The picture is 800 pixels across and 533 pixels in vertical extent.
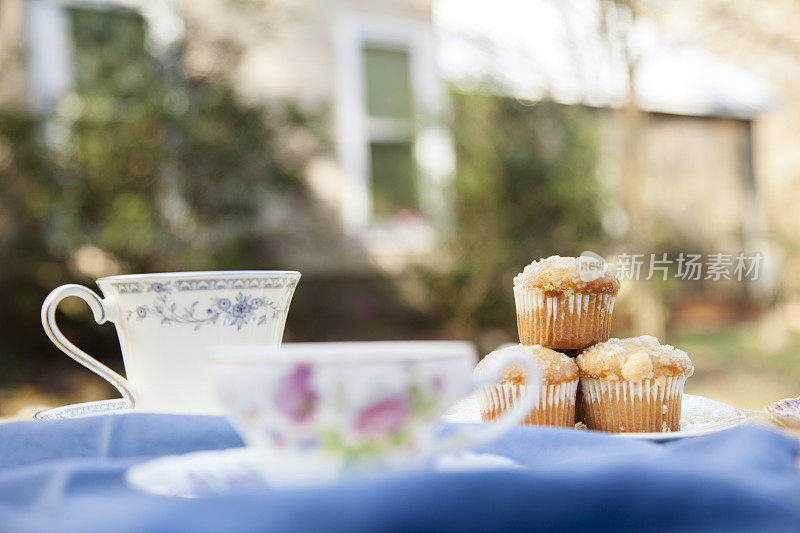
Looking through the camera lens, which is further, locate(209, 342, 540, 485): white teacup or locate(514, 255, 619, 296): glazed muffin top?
locate(514, 255, 619, 296): glazed muffin top

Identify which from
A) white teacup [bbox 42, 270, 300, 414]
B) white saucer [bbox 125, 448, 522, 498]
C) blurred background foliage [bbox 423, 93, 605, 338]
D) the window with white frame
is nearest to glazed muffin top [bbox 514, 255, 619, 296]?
white teacup [bbox 42, 270, 300, 414]

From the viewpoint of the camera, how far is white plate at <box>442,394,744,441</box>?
1.16 meters

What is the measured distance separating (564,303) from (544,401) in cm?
35

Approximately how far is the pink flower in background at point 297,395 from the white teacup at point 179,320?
535 mm

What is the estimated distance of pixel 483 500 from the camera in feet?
2.06

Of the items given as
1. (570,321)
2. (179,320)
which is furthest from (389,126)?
(179,320)

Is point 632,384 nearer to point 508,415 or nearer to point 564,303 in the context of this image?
point 564,303

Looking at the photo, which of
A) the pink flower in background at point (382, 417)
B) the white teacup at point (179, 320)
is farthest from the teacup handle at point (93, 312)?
the pink flower in background at point (382, 417)

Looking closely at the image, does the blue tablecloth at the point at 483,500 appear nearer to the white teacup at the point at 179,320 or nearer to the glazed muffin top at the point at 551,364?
the white teacup at the point at 179,320

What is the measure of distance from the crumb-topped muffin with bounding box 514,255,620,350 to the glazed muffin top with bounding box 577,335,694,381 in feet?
0.14

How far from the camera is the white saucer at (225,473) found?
77cm

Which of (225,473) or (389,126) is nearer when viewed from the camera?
(225,473)

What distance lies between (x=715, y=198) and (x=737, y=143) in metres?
1.17

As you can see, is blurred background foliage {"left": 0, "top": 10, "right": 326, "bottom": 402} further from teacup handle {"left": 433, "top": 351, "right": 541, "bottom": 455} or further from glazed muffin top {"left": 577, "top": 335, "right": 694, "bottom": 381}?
teacup handle {"left": 433, "top": 351, "right": 541, "bottom": 455}
